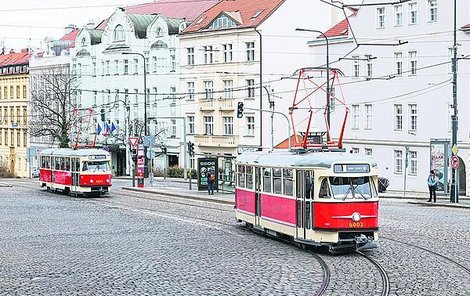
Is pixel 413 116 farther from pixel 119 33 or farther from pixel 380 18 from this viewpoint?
pixel 119 33

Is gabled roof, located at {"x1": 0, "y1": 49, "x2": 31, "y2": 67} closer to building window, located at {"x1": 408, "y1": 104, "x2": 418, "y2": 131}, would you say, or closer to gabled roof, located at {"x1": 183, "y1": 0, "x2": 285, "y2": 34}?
gabled roof, located at {"x1": 183, "y1": 0, "x2": 285, "y2": 34}

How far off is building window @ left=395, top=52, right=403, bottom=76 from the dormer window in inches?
763

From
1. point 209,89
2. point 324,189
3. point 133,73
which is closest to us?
point 324,189

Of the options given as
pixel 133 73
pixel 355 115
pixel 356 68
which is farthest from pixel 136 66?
pixel 356 68

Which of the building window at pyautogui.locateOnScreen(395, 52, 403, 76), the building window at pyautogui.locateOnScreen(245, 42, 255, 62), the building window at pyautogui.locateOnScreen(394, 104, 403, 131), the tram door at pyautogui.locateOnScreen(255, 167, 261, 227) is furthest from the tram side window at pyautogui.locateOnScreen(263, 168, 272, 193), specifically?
the building window at pyautogui.locateOnScreen(245, 42, 255, 62)

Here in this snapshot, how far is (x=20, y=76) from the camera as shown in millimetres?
107562

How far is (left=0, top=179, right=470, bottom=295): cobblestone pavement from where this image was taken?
17.6m

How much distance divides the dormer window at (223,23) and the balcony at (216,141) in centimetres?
884

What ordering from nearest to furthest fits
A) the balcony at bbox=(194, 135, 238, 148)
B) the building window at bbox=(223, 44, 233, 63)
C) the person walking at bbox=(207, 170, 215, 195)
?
the person walking at bbox=(207, 170, 215, 195), the balcony at bbox=(194, 135, 238, 148), the building window at bbox=(223, 44, 233, 63)

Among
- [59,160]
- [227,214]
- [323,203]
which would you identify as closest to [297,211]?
[323,203]

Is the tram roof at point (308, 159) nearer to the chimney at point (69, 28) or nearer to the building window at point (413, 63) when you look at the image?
the building window at point (413, 63)

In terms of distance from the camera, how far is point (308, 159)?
23438mm

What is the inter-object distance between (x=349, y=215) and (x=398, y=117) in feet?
124

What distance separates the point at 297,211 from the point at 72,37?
8726 cm
